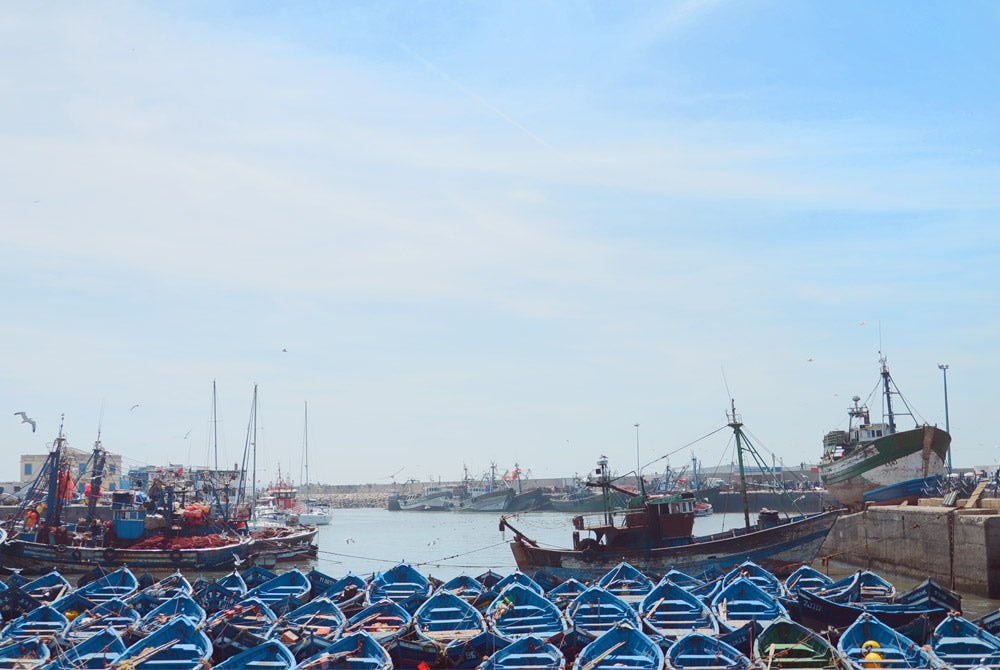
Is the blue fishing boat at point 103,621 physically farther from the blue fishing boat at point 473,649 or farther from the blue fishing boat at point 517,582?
the blue fishing boat at point 517,582

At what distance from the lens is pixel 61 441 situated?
48.9m

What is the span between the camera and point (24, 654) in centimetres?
2091

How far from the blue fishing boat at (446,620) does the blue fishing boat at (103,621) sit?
323 inches

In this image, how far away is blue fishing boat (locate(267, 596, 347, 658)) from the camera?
68.3ft

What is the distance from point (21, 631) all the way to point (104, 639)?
11.7 ft

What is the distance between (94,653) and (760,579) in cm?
2172

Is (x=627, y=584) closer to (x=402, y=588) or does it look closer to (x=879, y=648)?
(x=402, y=588)

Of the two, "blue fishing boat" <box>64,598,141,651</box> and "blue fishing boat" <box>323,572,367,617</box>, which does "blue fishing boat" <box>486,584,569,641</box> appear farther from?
"blue fishing boat" <box>64,598,141,651</box>

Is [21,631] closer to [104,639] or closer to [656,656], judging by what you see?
[104,639]

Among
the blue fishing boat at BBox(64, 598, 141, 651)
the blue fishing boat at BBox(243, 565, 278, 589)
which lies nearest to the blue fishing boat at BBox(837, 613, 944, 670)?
the blue fishing boat at BBox(64, 598, 141, 651)

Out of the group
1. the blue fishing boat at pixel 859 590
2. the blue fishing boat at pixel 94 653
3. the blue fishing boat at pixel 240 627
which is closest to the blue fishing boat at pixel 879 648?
the blue fishing boat at pixel 859 590

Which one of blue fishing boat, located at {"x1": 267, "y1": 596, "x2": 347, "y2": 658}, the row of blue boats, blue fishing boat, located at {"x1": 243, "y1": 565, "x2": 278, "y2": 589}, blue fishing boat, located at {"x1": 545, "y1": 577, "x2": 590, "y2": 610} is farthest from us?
blue fishing boat, located at {"x1": 243, "y1": 565, "x2": 278, "y2": 589}

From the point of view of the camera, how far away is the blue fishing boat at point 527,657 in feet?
61.8

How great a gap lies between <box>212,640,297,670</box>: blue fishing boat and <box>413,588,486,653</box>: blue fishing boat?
11.6 ft
